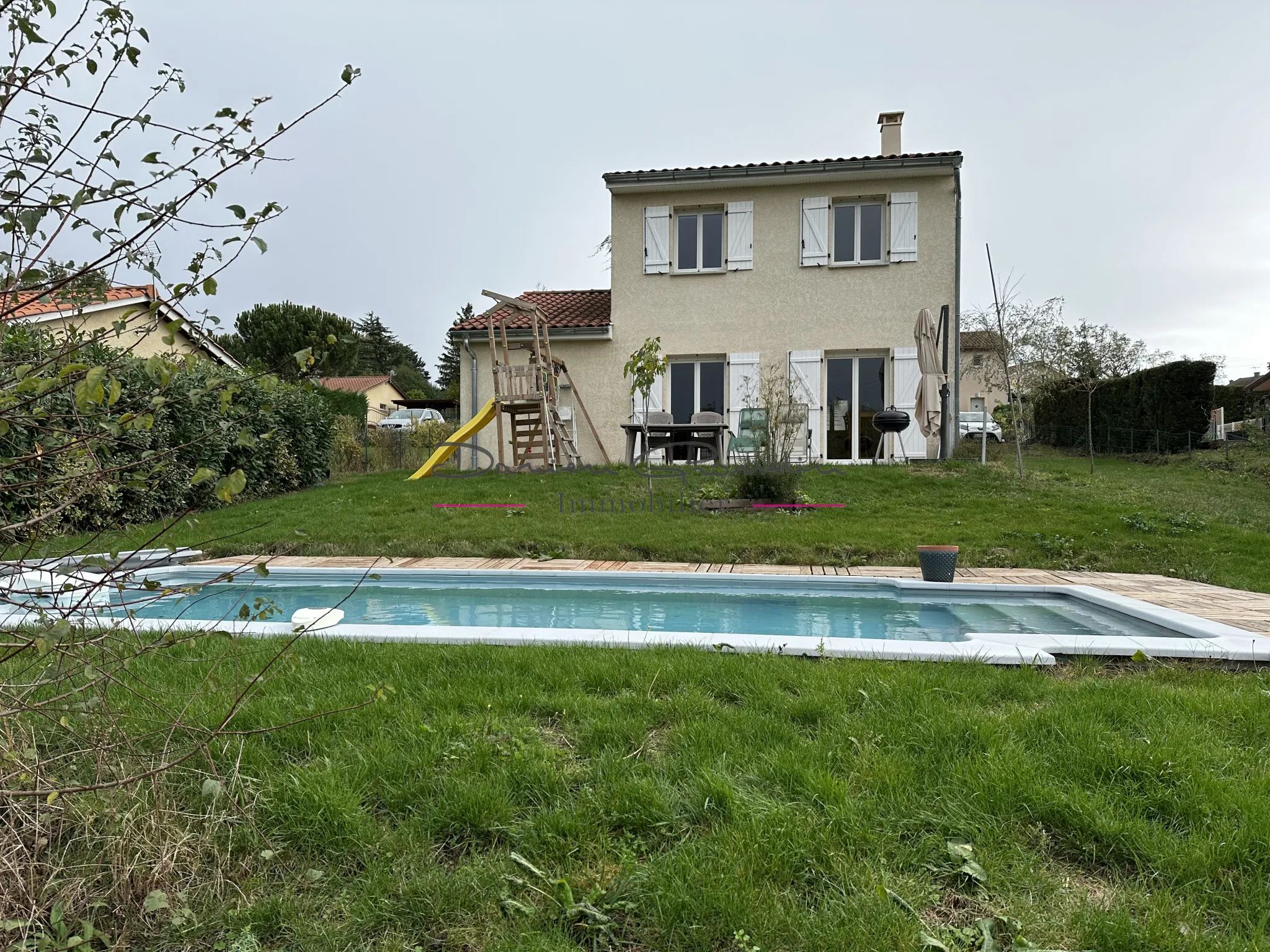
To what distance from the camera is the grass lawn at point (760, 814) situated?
5.20 feet

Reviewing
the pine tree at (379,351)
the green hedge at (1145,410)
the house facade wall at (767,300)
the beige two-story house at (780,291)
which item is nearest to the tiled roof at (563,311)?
the beige two-story house at (780,291)

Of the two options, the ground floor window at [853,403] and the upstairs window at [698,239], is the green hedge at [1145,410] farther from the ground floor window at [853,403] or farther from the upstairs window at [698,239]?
the upstairs window at [698,239]

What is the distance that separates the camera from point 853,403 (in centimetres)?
1382

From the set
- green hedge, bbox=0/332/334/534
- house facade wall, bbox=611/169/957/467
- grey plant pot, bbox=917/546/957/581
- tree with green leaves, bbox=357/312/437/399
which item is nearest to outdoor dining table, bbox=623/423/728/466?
house facade wall, bbox=611/169/957/467

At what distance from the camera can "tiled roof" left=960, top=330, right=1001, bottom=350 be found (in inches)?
1099

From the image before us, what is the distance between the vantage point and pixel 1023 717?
247 centimetres

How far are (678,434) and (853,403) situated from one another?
12.5ft

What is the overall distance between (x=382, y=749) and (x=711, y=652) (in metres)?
1.59

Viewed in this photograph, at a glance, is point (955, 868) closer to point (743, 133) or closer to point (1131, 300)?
point (743, 133)

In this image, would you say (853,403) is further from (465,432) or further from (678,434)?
(465,432)

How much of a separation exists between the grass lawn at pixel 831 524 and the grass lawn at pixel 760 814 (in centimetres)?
330

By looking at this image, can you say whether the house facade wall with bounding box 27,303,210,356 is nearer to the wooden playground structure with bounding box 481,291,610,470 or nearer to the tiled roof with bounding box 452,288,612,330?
the wooden playground structure with bounding box 481,291,610,470

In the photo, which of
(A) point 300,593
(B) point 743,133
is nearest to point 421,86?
(A) point 300,593

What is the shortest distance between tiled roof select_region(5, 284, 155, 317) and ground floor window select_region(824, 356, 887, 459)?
13.1 m
